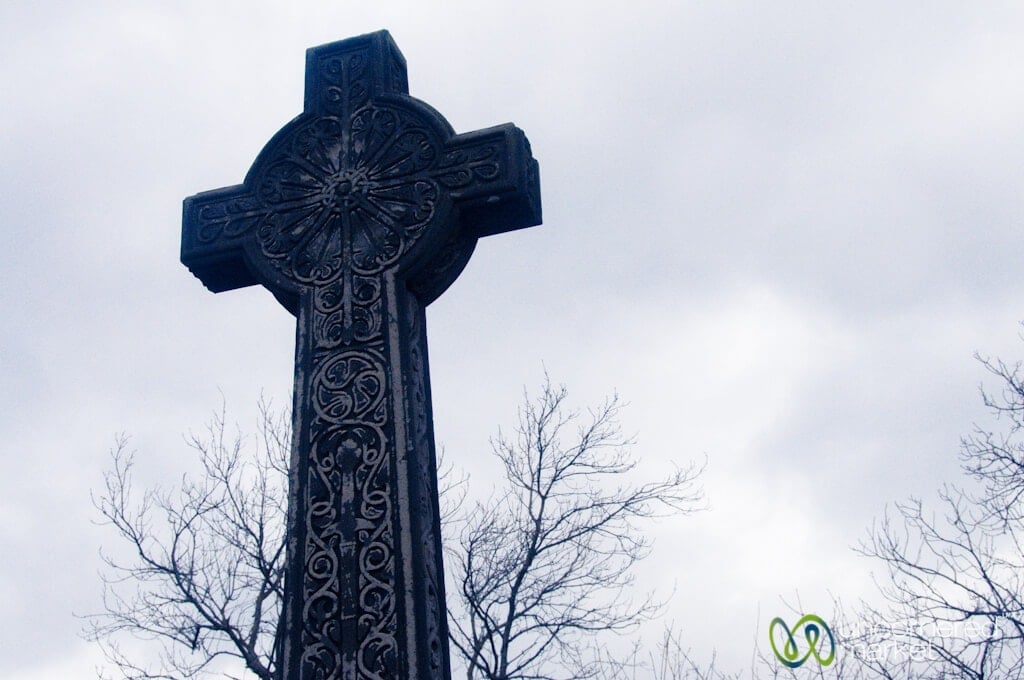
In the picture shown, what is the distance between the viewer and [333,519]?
4.15 meters

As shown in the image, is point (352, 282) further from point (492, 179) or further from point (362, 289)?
point (492, 179)

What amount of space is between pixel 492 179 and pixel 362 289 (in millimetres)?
750

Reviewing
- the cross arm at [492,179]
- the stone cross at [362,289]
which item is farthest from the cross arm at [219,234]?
the cross arm at [492,179]

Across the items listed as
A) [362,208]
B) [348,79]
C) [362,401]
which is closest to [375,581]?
[362,401]

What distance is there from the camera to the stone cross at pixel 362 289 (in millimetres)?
3949

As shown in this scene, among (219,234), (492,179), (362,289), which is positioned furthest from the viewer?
(219,234)

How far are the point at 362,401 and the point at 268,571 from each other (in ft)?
31.1

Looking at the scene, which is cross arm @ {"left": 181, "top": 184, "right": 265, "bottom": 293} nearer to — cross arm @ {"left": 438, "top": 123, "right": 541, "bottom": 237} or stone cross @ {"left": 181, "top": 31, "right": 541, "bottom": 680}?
stone cross @ {"left": 181, "top": 31, "right": 541, "bottom": 680}

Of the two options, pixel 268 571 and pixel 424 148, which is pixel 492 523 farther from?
pixel 424 148

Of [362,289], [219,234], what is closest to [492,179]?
[362,289]

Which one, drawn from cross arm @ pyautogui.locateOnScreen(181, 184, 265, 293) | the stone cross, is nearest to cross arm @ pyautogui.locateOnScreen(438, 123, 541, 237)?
the stone cross

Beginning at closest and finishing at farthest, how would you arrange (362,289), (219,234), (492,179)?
1. (362,289)
2. (492,179)
3. (219,234)

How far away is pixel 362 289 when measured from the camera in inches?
185

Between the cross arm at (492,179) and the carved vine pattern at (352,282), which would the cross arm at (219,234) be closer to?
the carved vine pattern at (352,282)
